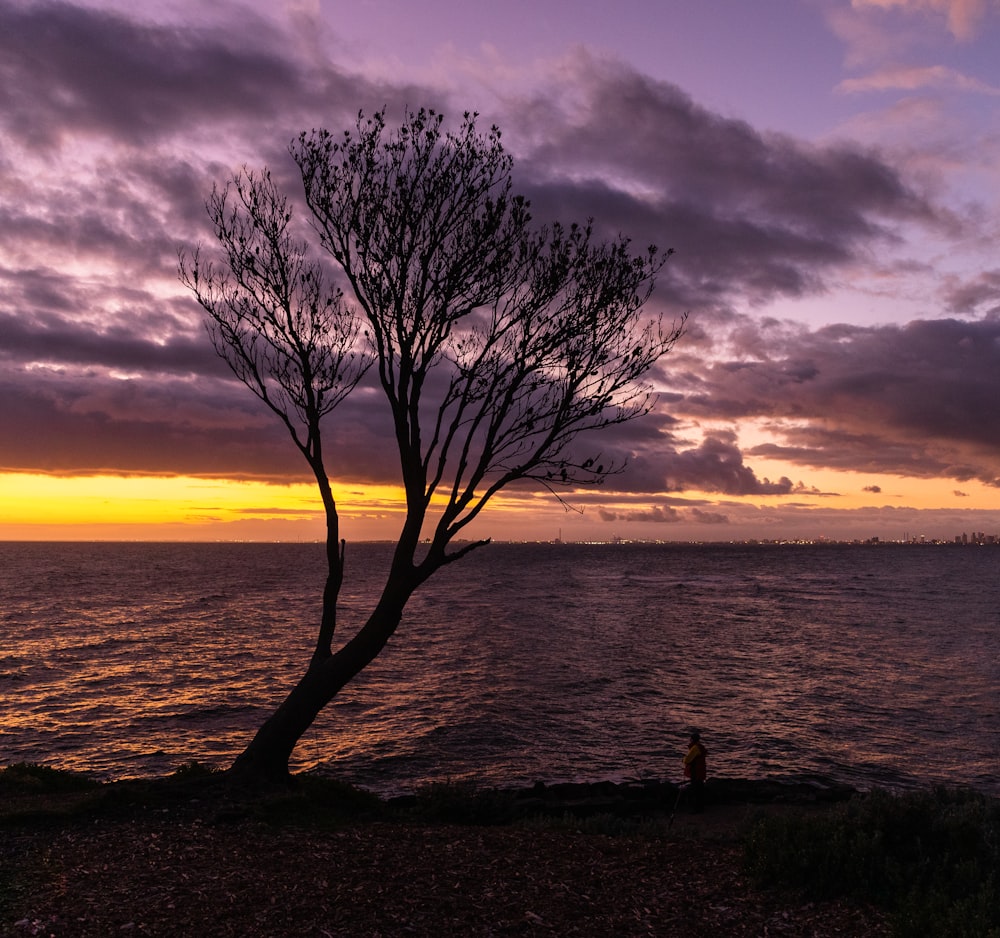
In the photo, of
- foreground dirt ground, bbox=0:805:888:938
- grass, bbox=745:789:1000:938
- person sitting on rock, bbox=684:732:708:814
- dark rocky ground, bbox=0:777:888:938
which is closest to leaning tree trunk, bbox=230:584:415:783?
dark rocky ground, bbox=0:777:888:938

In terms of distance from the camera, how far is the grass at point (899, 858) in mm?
9648

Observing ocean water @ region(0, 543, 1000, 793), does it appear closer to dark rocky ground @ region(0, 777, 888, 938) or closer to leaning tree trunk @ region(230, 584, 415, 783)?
leaning tree trunk @ region(230, 584, 415, 783)

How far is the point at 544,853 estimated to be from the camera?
1302 centimetres

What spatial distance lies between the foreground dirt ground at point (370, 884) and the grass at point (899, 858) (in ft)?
1.62

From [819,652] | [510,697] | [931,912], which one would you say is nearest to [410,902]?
[931,912]

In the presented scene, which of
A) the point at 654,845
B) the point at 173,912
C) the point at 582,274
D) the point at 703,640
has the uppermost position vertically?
the point at 582,274

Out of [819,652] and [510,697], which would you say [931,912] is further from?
[819,652]

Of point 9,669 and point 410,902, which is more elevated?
point 410,902

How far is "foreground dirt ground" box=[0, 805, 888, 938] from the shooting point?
986cm

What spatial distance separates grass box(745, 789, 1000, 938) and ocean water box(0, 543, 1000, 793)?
14.5 meters

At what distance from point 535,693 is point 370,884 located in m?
30.8

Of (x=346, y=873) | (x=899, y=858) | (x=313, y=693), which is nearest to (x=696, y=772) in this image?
(x=899, y=858)

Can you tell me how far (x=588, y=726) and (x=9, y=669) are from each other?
38794 mm

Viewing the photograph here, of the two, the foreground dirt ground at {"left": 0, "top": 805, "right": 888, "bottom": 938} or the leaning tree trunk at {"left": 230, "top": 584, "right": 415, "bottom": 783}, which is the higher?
the leaning tree trunk at {"left": 230, "top": 584, "right": 415, "bottom": 783}
